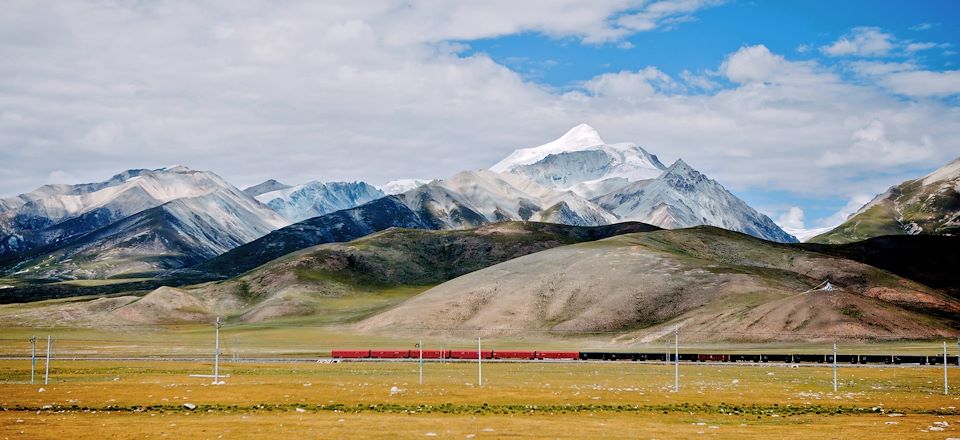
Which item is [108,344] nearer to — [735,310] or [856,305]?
[735,310]

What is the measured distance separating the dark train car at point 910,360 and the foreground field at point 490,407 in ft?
76.4

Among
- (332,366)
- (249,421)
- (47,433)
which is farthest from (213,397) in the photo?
(332,366)

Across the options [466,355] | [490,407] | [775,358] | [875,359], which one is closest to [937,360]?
[875,359]

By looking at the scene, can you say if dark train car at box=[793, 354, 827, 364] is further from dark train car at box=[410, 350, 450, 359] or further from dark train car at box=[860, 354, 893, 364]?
dark train car at box=[410, 350, 450, 359]

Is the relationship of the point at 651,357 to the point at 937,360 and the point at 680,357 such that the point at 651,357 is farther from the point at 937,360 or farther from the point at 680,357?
the point at 937,360

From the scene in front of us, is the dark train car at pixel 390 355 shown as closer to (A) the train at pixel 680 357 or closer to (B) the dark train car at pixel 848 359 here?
(A) the train at pixel 680 357

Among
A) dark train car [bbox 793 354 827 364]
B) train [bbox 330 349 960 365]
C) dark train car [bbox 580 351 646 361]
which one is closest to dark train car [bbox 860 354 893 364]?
train [bbox 330 349 960 365]

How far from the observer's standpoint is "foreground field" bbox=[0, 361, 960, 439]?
43.5 metres

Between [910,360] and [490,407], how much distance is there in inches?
3097

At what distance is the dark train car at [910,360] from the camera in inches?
4476

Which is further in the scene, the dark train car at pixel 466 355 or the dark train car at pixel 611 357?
the dark train car at pixel 466 355

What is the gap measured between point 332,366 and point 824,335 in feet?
301

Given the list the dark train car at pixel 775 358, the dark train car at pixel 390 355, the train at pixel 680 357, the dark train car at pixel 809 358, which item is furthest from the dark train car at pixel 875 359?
the dark train car at pixel 390 355

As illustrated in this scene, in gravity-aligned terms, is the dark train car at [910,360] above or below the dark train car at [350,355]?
above
